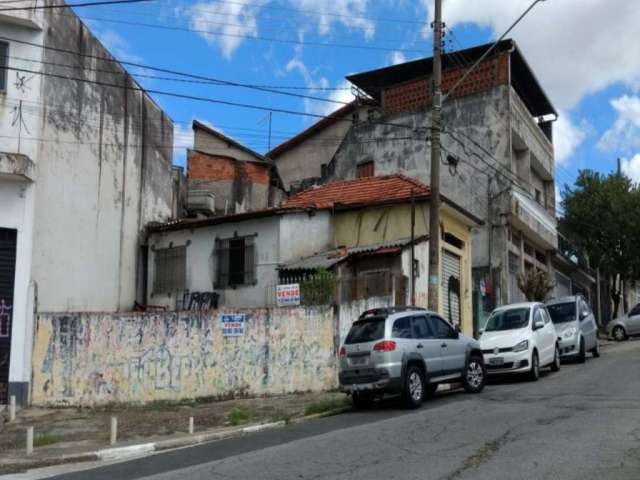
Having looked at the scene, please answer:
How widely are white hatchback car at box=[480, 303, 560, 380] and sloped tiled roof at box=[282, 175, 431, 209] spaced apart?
445 cm

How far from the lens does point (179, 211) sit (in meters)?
25.8

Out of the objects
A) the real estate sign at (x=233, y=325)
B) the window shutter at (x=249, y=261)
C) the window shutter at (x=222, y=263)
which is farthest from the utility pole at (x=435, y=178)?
the window shutter at (x=222, y=263)

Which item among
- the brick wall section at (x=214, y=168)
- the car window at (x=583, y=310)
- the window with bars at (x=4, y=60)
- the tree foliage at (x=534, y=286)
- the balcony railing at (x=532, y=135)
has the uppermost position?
the balcony railing at (x=532, y=135)

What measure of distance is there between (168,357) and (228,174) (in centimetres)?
1579

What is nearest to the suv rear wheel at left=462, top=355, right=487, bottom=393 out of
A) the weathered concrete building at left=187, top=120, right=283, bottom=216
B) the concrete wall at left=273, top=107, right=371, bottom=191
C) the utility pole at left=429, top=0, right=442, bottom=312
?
the utility pole at left=429, top=0, right=442, bottom=312

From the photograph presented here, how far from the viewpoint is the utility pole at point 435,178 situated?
17.0 meters

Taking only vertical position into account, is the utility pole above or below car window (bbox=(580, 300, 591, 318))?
above

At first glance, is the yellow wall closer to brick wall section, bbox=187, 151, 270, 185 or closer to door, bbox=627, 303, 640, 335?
brick wall section, bbox=187, 151, 270, 185

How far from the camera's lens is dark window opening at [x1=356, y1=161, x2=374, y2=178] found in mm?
32031

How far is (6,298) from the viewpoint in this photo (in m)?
16.0

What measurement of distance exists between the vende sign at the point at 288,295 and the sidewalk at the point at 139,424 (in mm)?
2282

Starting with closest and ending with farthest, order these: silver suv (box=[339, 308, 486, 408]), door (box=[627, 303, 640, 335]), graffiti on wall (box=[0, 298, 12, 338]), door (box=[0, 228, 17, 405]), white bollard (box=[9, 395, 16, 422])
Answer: silver suv (box=[339, 308, 486, 408]) < white bollard (box=[9, 395, 16, 422]) < door (box=[0, 228, 17, 405]) < graffiti on wall (box=[0, 298, 12, 338]) < door (box=[627, 303, 640, 335])

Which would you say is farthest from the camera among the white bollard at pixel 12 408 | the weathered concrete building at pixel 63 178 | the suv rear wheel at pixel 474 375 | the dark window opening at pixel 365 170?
the dark window opening at pixel 365 170

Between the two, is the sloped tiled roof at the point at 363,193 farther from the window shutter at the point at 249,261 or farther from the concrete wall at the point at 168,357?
the concrete wall at the point at 168,357
